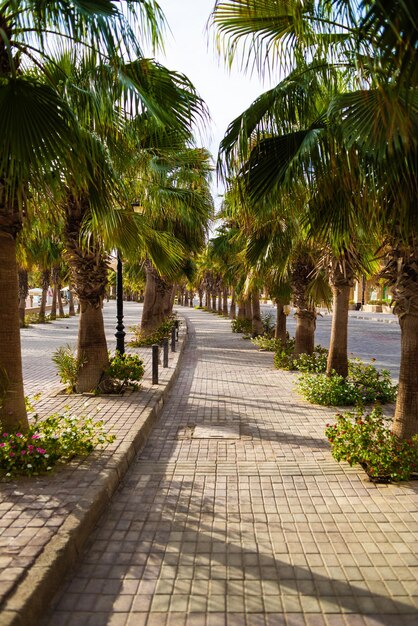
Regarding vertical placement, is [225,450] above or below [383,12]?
below

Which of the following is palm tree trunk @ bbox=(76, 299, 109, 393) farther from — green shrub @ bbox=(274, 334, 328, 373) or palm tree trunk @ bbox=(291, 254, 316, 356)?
palm tree trunk @ bbox=(291, 254, 316, 356)

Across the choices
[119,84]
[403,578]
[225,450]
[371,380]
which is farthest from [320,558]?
[371,380]

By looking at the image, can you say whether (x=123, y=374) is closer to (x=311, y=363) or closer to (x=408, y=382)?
(x=311, y=363)

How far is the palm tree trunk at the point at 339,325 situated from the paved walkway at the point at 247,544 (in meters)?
3.05

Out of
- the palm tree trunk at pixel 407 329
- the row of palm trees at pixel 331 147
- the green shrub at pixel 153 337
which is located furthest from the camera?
the green shrub at pixel 153 337

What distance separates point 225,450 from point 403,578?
10.4 ft

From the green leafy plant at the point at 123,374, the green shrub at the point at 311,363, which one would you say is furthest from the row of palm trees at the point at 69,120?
the green shrub at the point at 311,363

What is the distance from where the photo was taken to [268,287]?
46.9 feet

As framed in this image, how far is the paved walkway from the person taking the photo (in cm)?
303

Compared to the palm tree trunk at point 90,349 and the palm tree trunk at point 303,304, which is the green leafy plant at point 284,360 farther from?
the palm tree trunk at point 90,349

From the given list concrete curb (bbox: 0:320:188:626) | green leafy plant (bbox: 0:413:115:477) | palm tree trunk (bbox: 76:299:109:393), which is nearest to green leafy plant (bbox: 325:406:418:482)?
concrete curb (bbox: 0:320:188:626)

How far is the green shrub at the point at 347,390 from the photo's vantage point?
28.5 ft

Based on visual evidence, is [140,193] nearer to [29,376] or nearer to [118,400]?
[118,400]

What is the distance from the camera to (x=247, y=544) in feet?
12.6
